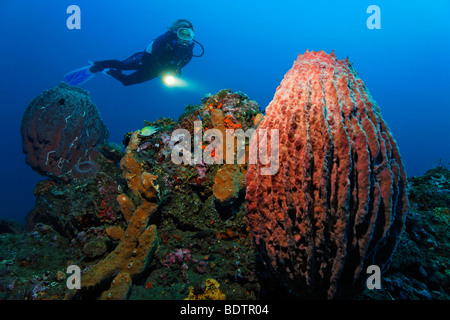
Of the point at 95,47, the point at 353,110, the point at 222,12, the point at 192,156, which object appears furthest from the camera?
the point at 222,12

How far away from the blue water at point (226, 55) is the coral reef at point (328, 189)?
8437cm

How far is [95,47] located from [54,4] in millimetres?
22952

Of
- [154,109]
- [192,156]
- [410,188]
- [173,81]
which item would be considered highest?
[154,109]

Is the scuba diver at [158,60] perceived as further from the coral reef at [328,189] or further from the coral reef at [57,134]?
Answer: the coral reef at [328,189]

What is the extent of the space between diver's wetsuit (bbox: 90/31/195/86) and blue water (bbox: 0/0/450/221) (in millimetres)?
73024

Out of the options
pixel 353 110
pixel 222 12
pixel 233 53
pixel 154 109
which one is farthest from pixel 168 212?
pixel 222 12

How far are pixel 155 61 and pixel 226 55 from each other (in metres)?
140

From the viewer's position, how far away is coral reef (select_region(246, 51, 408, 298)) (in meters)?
1.91

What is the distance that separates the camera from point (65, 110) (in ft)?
25.2

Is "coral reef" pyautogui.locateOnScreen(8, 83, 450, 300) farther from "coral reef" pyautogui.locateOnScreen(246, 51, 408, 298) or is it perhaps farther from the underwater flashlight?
the underwater flashlight

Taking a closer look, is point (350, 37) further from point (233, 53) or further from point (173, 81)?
point (173, 81)

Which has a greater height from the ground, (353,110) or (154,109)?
(154,109)

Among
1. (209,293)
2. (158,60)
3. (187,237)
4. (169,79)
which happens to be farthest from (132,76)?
(209,293)

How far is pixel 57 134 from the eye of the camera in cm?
754
